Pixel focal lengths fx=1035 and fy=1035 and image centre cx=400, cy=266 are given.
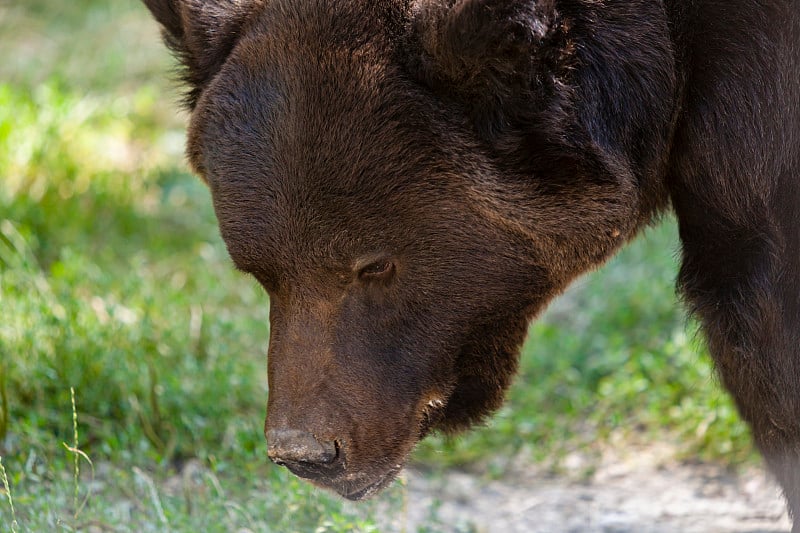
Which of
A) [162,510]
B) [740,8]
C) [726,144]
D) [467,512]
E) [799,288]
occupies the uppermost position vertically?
[740,8]

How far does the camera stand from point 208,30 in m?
3.38

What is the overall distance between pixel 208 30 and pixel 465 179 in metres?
1.02

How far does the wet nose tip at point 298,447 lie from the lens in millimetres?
3102

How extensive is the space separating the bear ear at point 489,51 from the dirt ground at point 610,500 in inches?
72.0

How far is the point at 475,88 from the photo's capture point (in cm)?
294

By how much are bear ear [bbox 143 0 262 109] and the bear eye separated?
85 centimetres

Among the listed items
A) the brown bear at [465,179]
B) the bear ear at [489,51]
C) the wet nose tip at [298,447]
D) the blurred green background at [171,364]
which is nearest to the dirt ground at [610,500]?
the blurred green background at [171,364]

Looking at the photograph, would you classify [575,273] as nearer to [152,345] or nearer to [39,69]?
[152,345]

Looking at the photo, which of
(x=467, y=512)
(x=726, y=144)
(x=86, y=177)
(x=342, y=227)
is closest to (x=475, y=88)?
(x=342, y=227)

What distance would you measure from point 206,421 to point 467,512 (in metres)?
1.23

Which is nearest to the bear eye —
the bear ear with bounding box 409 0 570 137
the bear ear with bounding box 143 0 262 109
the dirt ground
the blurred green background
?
the bear ear with bounding box 409 0 570 137

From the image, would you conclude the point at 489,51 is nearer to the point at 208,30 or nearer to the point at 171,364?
the point at 208,30

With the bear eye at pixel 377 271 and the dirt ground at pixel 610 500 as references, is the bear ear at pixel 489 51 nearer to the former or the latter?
the bear eye at pixel 377 271

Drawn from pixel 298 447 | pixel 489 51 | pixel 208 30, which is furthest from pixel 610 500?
pixel 208 30
